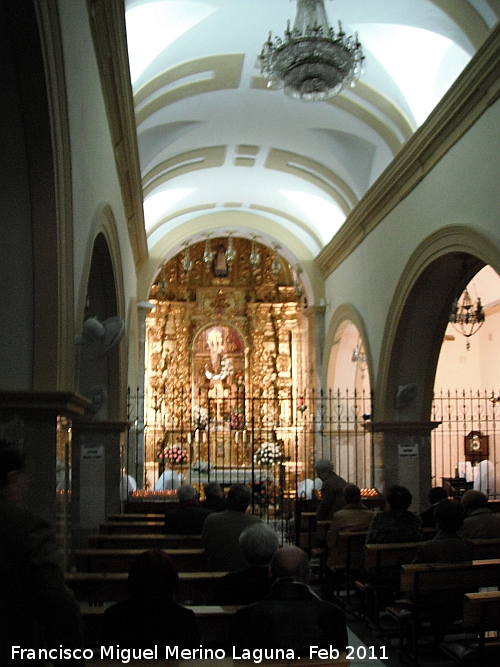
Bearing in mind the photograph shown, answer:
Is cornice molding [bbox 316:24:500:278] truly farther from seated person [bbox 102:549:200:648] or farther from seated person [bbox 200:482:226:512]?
seated person [bbox 102:549:200:648]

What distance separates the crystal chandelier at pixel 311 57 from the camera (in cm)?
721

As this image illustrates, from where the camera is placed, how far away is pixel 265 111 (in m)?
12.0

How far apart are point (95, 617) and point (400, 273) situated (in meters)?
8.05

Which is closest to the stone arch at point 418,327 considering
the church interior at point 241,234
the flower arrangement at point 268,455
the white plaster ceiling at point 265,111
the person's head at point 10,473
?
the church interior at point 241,234

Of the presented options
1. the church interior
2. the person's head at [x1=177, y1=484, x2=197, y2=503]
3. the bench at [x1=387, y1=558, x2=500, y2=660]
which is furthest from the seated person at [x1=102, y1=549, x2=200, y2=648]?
the person's head at [x1=177, y1=484, x2=197, y2=503]

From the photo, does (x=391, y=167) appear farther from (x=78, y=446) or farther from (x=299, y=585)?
(x=299, y=585)

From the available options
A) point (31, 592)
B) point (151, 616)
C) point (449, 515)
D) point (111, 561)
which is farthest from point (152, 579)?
point (111, 561)

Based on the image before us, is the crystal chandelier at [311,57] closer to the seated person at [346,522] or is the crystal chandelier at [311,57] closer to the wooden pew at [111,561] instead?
the seated person at [346,522]

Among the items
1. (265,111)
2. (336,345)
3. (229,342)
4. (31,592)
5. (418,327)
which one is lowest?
(31,592)

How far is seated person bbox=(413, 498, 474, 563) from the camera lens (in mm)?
5082

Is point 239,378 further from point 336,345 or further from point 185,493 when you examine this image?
point 185,493

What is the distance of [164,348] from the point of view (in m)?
18.2

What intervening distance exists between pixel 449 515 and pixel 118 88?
5444mm

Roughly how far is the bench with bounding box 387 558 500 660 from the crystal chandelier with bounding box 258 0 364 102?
4795 mm
